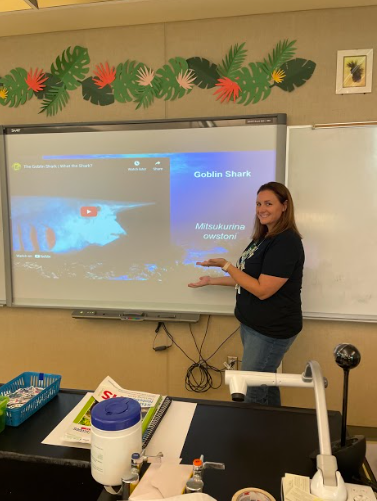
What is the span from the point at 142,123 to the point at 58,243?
100 cm

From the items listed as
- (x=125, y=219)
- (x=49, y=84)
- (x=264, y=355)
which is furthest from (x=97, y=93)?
(x=264, y=355)

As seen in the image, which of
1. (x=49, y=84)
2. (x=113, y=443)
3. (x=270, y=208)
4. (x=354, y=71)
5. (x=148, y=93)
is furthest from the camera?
(x=49, y=84)

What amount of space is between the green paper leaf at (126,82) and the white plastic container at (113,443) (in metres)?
2.06

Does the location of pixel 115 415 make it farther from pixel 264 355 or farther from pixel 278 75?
pixel 278 75

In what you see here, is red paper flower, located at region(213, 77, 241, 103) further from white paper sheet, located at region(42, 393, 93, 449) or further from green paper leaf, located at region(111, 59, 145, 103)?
white paper sheet, located at region(42, 393, 93, 449)

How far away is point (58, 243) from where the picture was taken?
8.41 ft

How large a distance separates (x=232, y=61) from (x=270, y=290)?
1449 millimetres

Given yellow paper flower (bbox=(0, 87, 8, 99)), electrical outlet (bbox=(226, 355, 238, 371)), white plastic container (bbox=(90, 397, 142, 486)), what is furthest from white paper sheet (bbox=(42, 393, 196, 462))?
yellow paper flower (bbox=(0, 87, 8, 99))

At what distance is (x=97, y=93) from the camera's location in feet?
7.97

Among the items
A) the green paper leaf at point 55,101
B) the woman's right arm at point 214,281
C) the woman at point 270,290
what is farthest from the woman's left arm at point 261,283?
the green paper leaf at point 55,101

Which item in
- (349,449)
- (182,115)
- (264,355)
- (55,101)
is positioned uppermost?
(55,101)

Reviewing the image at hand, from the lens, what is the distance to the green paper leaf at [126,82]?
2.36m

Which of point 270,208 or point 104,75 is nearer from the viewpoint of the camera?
point 270,208

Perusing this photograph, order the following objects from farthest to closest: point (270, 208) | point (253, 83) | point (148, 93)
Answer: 1. point (148, 93)
2. point (253, 83)
3. point (270, 208)
